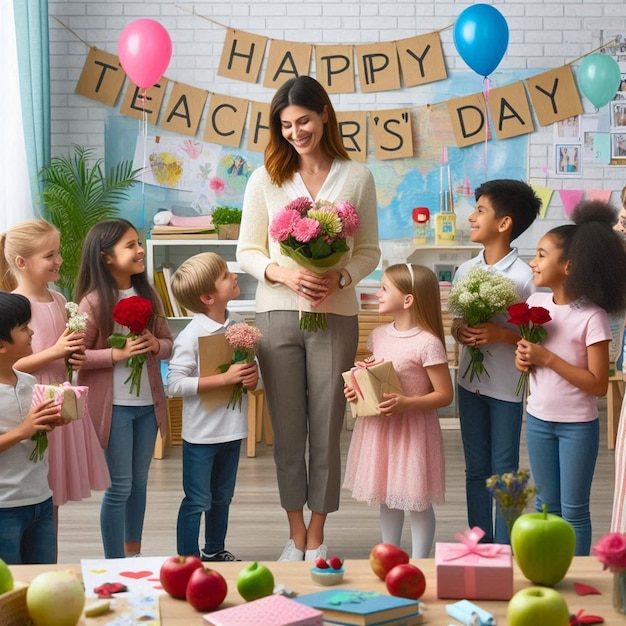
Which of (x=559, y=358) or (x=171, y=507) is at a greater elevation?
(x=559, y=358)

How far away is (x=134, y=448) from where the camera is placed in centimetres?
310

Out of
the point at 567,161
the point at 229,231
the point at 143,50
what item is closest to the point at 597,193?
the point at 567,161

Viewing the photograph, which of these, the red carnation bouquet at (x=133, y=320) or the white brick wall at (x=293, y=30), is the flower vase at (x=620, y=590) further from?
the white brick wall at (x=293, y=30)

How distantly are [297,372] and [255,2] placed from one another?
12.6 ft

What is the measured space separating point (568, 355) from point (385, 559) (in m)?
1.41

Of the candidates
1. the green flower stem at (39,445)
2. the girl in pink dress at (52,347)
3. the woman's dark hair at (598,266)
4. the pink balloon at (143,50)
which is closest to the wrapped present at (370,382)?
the woman's dark hair at (598,266)

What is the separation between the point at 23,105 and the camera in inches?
216

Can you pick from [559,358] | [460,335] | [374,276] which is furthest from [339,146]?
[374,276]

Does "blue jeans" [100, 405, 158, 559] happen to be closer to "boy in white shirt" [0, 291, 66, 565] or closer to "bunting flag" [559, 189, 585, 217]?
"boy in white shirt" [0, 291, 66, 565]

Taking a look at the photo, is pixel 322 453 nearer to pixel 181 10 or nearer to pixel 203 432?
pixel 203 432

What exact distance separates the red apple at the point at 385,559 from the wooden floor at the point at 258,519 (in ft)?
6.28

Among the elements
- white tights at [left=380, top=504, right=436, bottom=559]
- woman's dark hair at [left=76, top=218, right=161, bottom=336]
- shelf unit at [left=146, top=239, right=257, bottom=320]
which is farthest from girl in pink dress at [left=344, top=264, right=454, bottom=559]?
shelf unit at [left=146, top=239, right=257, bottom=320]

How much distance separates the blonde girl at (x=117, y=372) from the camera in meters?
3.01

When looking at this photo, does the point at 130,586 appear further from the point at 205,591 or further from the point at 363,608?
the point at 363,608
